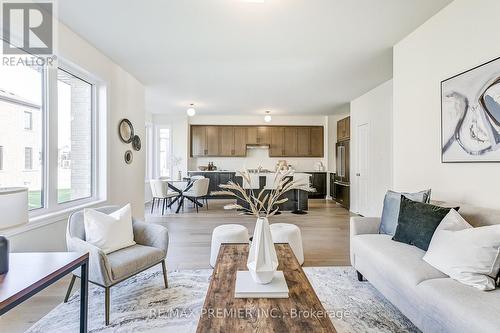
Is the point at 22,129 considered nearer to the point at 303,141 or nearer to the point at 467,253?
the point at 467,253

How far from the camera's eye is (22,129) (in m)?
2.49

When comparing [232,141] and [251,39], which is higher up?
[251,39]

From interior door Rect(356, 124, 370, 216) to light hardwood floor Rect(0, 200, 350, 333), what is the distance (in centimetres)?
46

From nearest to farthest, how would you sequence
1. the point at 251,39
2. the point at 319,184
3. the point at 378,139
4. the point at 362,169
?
the point at 251,39 → the point at 378,139 → the point at 362,169 → the point at 319,184

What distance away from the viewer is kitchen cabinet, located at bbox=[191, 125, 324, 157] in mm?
8484

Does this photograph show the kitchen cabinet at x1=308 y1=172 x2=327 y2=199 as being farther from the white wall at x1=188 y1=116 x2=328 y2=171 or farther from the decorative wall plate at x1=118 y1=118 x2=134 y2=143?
the decorative wall plate at x1=118 y1=118 x2=134 y2=143

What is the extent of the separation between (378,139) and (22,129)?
5.25 metres

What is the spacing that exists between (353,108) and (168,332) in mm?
5808

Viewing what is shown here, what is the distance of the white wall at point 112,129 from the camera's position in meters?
2.63

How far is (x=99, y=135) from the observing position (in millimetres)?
3740

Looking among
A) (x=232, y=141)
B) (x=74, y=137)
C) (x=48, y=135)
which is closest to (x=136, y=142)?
(x=74, y=137)

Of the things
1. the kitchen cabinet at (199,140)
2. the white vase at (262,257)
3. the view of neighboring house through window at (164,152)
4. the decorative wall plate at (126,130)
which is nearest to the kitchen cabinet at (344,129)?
the kitchen cabinet at (199,140)

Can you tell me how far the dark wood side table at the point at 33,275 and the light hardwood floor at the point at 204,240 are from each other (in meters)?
0.72

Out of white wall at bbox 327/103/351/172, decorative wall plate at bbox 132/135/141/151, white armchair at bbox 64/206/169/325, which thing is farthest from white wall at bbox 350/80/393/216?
decorative wall plate at bbox 132/135/141/151
